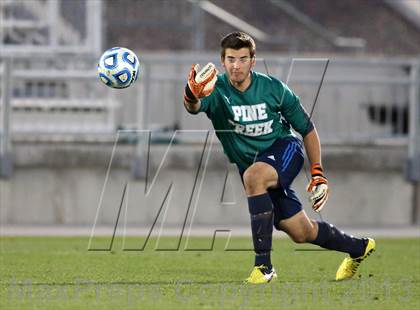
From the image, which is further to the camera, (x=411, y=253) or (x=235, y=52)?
(x=411, y=253)

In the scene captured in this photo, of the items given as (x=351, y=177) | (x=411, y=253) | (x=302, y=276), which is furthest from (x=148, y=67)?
(x=302, y=276)

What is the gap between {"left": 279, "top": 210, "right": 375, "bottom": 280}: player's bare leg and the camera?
10.0 meters

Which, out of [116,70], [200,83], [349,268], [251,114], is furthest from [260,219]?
[116,70]

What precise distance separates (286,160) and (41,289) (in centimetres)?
199

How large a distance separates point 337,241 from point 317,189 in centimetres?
49

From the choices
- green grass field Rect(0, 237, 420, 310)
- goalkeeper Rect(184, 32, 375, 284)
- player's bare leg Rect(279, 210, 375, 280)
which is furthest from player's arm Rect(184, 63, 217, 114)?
green grass field Rect(0, 237, 420, 310)

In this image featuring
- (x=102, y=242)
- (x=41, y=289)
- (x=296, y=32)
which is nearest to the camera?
(x=41, y=289)

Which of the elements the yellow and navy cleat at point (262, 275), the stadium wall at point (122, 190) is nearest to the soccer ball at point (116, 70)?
the yellow and navy cleat at point (262, 275)

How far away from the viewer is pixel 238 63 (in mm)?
9875

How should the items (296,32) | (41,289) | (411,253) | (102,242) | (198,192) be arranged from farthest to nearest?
1. (296,32)
2. (198,192)
3. (102,242)
4. (411,253)
5. (41,289)

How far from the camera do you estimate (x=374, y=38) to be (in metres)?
30.0

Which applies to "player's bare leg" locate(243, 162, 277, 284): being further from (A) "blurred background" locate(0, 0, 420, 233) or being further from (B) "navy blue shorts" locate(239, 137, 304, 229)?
(A) "blurred background" locate(0, 0, 420, 233)

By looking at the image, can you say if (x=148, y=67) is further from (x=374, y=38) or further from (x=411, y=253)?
(x=374, y=38)

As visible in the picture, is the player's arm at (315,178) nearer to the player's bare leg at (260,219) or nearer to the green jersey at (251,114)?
the green jersey at (251,114)
